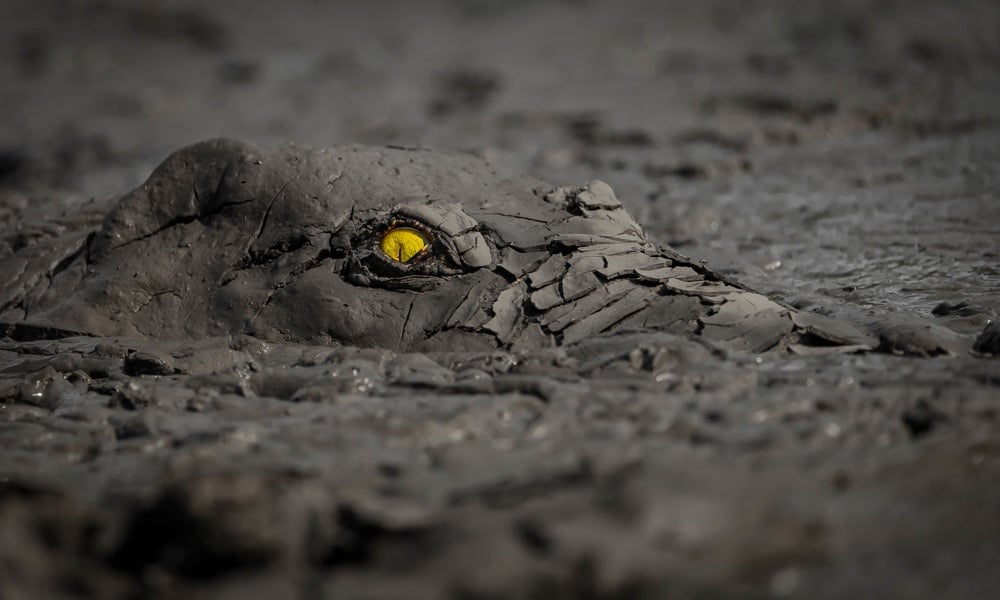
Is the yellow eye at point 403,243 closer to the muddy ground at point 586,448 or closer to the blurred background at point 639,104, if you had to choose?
the muddy ground at point 586,448

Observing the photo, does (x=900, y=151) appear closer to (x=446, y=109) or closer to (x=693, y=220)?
(x=693, y=220)

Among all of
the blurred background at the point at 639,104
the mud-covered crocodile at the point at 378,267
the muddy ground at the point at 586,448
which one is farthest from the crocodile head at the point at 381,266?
the blurred background at the point at 639,104

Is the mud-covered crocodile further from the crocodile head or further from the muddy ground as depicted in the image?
the muddy ground

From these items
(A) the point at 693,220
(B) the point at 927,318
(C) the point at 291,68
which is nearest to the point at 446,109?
(C) the point at 291,68

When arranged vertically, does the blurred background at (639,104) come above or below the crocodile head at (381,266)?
above

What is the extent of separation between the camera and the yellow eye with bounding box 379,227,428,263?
4062mm

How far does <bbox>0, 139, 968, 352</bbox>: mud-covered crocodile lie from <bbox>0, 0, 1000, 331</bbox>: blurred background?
86 centimetres

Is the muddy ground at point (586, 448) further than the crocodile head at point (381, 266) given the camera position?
No

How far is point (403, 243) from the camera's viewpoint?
408 cm

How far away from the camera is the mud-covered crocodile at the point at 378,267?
3.81m

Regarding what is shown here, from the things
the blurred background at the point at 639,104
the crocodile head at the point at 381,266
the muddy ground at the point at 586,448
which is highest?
the blurred background at the point at 639,104

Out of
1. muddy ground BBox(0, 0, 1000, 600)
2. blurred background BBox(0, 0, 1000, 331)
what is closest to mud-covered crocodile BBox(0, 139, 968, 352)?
muddy ground BBox(0, 0, 1000, 600)

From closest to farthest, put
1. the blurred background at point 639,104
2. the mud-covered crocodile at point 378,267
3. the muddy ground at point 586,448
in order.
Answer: the muddy ground at point 586,448 → the mud-covered crocodile at point 378,267 → the blurred background at point 639,104

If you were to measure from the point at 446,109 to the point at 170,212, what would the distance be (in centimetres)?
527
